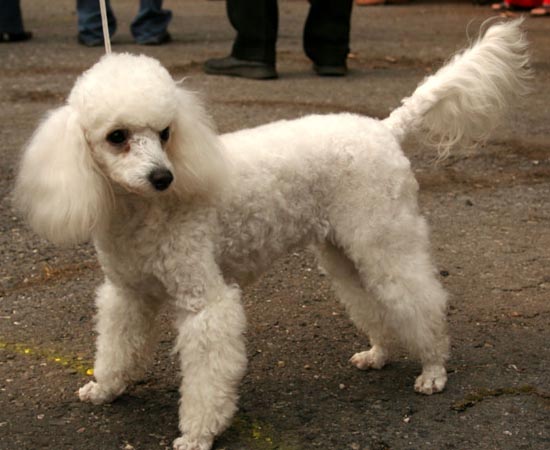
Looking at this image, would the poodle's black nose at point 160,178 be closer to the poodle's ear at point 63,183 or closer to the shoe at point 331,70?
the poodle's ear at point 63,183

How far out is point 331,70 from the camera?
28.7ft

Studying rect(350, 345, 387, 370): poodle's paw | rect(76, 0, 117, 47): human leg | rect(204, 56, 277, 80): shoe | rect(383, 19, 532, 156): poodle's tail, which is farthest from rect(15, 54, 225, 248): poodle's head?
rect(76, 0, 117, 47): human leg

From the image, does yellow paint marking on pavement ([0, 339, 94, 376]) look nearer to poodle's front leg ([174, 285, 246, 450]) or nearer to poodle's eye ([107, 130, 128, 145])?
poodle's front leg ([174, 285, 246, 450])

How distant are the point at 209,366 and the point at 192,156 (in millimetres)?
740

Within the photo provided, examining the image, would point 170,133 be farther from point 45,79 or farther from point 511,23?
point 45,79

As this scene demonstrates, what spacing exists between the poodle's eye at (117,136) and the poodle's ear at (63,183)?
A: 89 millimetres

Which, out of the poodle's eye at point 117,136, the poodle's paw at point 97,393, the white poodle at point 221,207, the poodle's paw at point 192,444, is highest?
the poodle's eye at point 117,136

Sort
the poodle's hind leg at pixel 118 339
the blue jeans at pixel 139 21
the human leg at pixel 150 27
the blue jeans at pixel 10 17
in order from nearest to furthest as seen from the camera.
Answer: the poodle's hind leg at pixel 118 339
the blue jeans at pixel 139 21
the blue jeans at pixel 10 17
the human leg at pixel 150 27

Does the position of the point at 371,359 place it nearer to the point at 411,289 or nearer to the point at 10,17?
the point at 411,289

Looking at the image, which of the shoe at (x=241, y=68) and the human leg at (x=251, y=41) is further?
the shoe at (x=241, y=68)

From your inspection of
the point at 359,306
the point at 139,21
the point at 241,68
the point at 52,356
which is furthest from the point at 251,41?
the point at 52,356

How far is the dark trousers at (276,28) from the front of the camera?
7.98 m

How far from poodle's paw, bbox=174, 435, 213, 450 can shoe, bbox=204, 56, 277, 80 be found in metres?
5.43

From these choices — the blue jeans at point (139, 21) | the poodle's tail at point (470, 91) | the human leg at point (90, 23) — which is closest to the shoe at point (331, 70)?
the blue jeans at point (139, 21)
